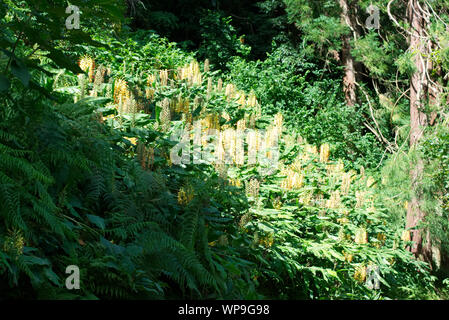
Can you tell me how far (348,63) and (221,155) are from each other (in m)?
7.35

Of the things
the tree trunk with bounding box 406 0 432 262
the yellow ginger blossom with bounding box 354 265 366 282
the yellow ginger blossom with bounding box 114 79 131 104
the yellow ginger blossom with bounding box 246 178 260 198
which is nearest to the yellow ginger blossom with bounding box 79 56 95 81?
the yellow ginger blossom with bounding box 114 79 131 104

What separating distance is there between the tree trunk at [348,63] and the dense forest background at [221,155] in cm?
4

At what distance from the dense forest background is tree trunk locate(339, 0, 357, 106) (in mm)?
37

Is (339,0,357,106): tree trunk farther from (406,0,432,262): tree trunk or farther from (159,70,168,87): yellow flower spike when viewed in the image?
(159,70,168,87): yellow flower spike

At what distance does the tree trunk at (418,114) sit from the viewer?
8.57 m

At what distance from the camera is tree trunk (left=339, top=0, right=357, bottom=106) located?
40.0 ft

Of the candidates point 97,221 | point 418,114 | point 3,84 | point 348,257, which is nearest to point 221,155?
point 348,257

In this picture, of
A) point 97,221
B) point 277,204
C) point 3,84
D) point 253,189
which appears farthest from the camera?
point 277,204

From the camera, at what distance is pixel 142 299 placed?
3.13m

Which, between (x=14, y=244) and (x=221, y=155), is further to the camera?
(x=221, y=155)

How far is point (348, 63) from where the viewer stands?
12453 millimetres

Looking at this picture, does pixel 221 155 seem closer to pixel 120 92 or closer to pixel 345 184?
pixel 120 92

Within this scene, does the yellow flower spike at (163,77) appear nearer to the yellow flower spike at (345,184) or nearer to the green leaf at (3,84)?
the yellow flower spike at (345,184)
